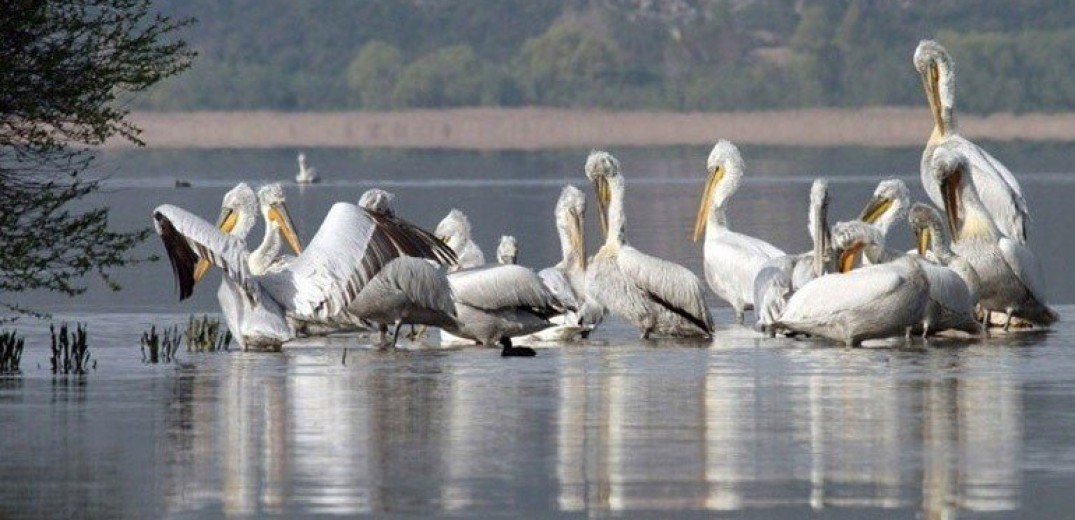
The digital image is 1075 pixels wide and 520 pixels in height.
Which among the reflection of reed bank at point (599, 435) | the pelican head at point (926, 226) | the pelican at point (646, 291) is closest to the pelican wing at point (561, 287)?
the pelican at point (646, 291)

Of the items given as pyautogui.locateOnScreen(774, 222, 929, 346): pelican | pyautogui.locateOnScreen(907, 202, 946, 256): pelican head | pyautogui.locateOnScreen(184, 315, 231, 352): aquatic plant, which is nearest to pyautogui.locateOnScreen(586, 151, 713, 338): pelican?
pyautogui.locateOnScreen(774, 222, 929, 346): pelican

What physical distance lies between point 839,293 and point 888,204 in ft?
11.2

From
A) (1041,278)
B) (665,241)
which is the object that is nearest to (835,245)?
(1041,278)

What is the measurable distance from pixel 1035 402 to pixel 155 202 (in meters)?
30.4

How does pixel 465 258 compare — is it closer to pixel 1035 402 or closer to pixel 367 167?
pixel 1035 402

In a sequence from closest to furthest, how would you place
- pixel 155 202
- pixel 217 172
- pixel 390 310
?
pixel 390 310 → pixel 155 202 → pixel 217 172

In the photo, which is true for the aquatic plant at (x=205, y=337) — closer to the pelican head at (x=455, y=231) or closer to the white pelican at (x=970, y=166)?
the pelican head at (x=455, y=231)

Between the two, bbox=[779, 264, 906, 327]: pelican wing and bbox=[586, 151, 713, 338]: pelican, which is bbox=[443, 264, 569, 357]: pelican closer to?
bbox=[586, 151, 713, 338]: pelican

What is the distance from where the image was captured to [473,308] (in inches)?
595

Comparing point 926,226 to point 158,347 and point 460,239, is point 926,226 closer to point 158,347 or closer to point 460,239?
point 460,239

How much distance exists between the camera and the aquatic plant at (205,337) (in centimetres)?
1487

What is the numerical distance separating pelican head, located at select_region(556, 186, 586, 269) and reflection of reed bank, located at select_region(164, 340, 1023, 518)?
3426 millimetres

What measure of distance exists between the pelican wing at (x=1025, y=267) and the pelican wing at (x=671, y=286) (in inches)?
68.1

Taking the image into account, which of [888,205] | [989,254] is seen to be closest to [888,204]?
[888,205]
